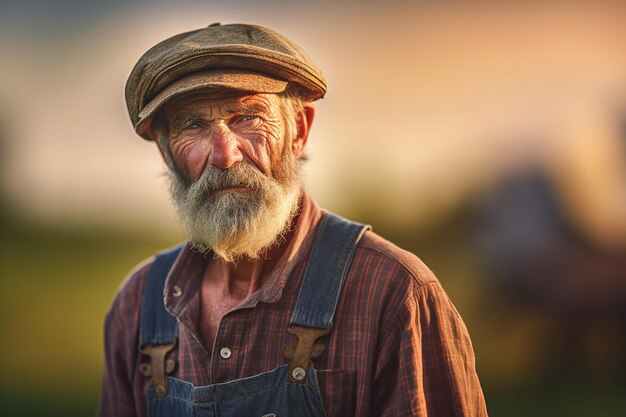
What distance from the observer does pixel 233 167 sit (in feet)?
8.04

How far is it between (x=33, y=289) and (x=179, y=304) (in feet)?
18.3

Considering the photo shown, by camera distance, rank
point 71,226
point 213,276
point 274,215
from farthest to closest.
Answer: point 71,226, point 213,276, point 274,215

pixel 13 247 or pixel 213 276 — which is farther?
pixel 13 247

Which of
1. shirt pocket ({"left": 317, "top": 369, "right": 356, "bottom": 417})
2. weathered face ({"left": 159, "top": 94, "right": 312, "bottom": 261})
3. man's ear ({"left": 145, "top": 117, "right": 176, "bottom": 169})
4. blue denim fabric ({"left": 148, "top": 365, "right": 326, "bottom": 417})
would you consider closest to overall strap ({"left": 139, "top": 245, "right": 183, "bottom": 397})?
blue denim fabric ({"left": 148, "top": 365, "right": 326, "bottom": 417})

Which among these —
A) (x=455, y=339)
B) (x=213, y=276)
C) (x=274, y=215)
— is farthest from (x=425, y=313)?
(x=213, y=276)

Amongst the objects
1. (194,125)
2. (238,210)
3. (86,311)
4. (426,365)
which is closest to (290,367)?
(426,365)

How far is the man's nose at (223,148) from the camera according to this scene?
2428 millimetres

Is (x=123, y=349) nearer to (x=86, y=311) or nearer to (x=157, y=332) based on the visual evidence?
(x=157, y=332)

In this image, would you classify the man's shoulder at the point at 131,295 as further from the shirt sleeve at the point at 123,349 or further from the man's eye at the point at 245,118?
the man's eye at the point at 245,118

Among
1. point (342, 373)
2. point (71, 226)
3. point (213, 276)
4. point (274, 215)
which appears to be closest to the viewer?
point (342, 373)

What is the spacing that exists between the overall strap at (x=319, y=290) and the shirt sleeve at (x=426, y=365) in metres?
0.23

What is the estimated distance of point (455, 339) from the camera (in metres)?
2.36

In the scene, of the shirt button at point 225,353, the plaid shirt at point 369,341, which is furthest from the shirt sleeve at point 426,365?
the shirt button at point 225,353

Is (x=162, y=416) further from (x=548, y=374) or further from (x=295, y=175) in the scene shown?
(x=548, y=374)
